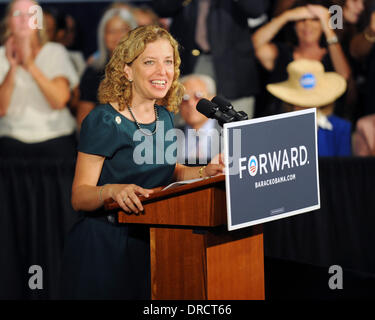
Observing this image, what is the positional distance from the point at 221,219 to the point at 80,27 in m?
3.20

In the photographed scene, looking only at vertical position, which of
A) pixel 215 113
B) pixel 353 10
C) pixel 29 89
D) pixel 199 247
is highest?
pixel 353 10

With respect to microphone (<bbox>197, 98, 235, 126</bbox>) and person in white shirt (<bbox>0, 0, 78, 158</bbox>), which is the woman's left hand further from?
person in white shirt (<bbox>0, 0, 78, 158</bbox>)

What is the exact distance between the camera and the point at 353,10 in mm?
4801

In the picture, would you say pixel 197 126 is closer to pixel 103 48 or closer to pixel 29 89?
pixel 103 48

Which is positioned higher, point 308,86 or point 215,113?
point 308,86

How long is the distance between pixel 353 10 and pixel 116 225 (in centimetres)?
289

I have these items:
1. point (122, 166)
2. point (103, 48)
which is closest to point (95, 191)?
point (122, 166)

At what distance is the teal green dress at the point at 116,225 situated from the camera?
8.16ft

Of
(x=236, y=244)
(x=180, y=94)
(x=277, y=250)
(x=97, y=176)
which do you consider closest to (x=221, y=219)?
(x=236, y=244)

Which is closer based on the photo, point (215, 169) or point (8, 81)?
point (215, 169)
